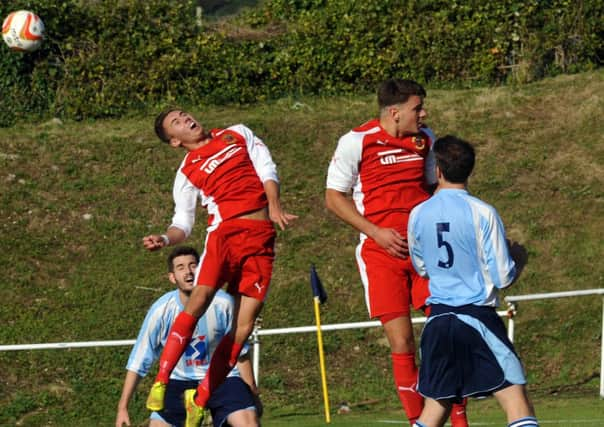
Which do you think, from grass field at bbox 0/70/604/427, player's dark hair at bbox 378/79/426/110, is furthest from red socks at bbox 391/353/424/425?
grass field at bbox 0/70/604/427

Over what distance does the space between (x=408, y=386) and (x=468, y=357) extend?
3.92 ft

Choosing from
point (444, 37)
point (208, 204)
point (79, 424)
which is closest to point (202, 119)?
point (444, 37)

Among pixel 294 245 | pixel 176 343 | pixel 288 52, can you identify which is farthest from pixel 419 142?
pixel 288 52

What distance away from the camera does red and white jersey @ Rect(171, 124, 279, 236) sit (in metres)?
8.25

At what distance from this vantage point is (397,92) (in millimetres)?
7910

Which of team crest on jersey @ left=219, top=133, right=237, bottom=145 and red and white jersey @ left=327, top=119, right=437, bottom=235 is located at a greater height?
team crest on jersey @ left=219, top=133, right=237, bottom=145

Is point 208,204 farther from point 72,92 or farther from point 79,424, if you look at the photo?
point 72,92

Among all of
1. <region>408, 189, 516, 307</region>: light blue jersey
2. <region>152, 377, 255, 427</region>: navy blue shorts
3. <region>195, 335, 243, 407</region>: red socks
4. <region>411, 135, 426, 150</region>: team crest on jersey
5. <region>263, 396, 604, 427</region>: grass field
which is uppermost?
<region>411, 135, 426, 150</region>: team crest on jersey

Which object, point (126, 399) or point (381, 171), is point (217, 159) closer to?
point (381, 171)

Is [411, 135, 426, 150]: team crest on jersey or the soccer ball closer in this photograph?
[411, 135, 426, 150]: team crest on jersey

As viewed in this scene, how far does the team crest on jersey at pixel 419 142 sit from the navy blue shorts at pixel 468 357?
169cm

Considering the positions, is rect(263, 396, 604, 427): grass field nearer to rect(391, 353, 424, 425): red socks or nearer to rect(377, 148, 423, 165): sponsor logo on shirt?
rect(391, 353, 424, 425): red socks

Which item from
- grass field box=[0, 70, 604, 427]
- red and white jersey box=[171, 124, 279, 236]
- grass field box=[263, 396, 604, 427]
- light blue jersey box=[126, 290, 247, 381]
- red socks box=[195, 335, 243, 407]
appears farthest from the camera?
grass field box=[0, 70, 604, 427]

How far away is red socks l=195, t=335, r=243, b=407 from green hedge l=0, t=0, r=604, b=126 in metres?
12.1
